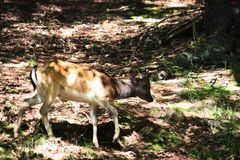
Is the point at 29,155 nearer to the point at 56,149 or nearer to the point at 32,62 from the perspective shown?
the point at 56,149

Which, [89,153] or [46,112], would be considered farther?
[46,112]

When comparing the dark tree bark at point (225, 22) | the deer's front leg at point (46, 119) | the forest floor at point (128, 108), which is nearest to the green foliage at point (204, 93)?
the forest floor at point (128, 108)

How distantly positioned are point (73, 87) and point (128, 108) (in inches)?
71.9

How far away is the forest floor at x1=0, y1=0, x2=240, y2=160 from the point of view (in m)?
7.00

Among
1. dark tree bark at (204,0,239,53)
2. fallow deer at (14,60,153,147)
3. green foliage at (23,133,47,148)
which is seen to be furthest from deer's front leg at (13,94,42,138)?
dark tree bark at (204,0,239,53)

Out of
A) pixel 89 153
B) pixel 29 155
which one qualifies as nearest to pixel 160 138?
pixel 89 153

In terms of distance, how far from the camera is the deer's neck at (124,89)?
7.04 metres

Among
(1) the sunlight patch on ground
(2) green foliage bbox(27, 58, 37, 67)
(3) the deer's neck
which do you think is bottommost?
(1) the sunlight patch on ground

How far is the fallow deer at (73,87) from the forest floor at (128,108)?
323 millimetres

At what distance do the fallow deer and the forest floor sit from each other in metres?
0.32

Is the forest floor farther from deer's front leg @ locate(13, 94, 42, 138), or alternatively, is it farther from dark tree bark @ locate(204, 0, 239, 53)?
dark tree bark @ locate(204, 0, 239, 53)

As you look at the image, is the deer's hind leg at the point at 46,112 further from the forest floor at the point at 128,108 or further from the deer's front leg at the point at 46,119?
the forest floor at the point at 128,108

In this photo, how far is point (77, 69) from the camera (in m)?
6.91

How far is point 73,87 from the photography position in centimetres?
673
